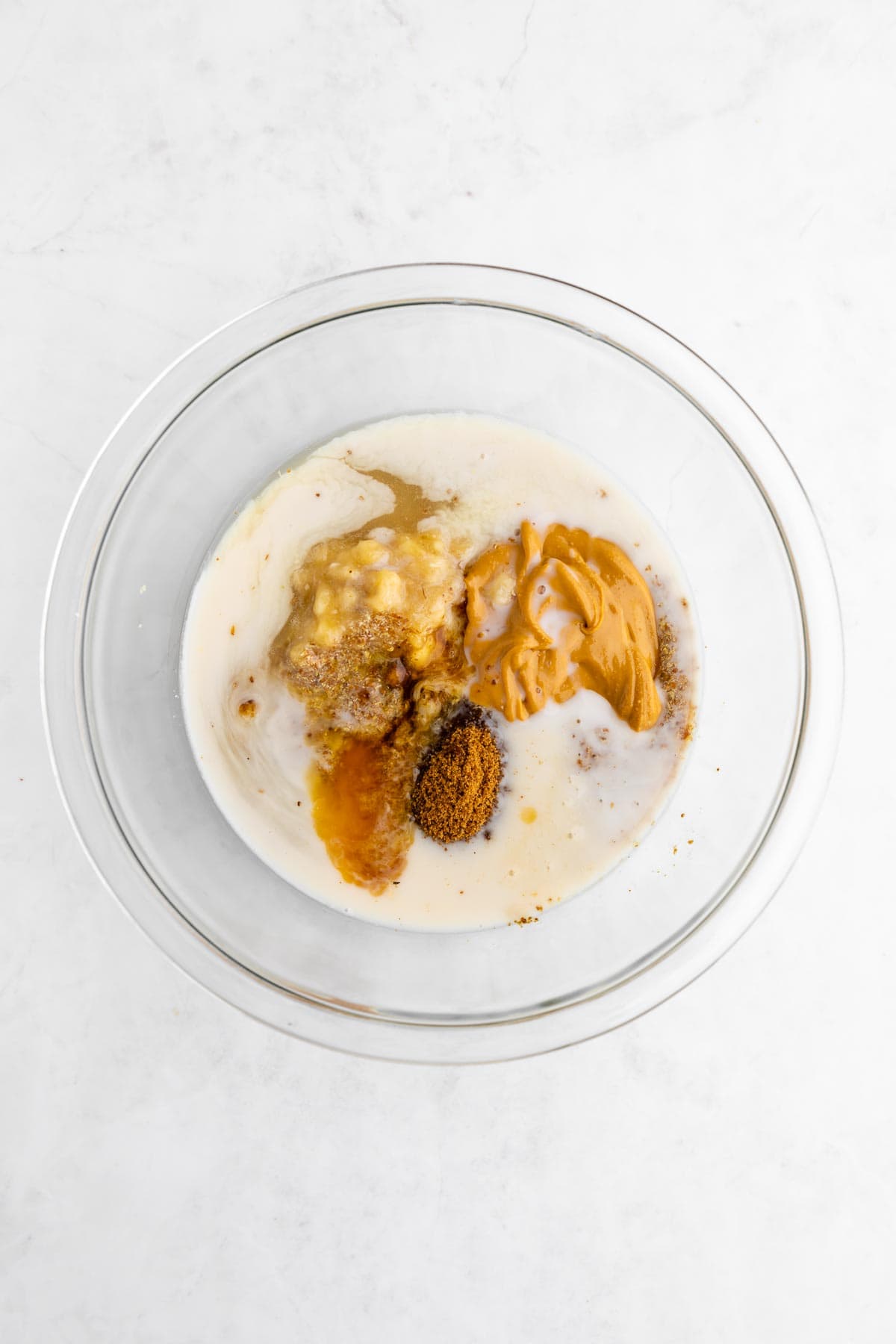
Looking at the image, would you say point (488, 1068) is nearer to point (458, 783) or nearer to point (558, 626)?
point (458, 783)

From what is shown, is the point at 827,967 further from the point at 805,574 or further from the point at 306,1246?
the point at 306,1246

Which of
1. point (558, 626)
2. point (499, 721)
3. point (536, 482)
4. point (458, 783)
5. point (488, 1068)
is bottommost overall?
point (488, 1068)

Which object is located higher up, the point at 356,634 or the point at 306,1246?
the point at 356,634

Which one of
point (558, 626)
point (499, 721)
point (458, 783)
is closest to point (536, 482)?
point (558, 626)

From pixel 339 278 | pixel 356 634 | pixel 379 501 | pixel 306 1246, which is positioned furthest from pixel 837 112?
pixel 306 1246

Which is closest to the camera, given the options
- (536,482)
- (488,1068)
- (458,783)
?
(458,783)

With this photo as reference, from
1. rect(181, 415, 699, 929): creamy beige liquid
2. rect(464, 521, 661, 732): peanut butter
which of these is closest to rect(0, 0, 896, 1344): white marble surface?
rect(181, 415, 699, 929): creamy beige liquid

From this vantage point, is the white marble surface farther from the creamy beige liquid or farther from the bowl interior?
the creamy beige liquid
